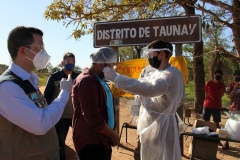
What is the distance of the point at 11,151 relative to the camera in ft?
4.88

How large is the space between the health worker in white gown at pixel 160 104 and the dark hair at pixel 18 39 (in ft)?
3.21

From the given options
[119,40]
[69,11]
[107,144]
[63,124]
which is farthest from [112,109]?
[69,11]

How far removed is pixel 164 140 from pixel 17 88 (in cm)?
175

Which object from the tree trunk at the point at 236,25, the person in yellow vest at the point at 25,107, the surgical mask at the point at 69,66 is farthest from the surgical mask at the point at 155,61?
the tree trunk at the point at 236,25

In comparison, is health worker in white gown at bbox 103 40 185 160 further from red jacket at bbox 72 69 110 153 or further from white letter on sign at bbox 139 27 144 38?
white letter on sign at bbox 139 27 144 38

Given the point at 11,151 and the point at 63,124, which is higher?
the point at 11,151

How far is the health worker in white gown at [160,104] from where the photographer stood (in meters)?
2.39

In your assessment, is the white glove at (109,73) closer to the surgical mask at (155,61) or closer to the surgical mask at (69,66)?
the surgical mask at (155,61)

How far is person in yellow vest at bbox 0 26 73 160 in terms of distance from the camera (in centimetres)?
138

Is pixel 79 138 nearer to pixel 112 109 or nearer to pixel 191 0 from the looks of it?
pixel 112 109

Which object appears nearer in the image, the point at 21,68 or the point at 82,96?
the point at 21,68

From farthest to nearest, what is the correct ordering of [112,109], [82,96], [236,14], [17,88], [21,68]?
1. [236,14]
2. [112,109]
3. [82,96]
4. [21,68]
5. [17,88]

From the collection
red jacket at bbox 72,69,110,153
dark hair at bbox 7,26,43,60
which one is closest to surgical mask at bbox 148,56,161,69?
red jacket at bbox 72,69,110,153

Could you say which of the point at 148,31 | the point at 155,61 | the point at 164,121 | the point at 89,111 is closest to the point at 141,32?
the point at 148,31
